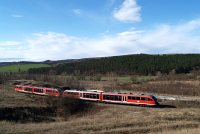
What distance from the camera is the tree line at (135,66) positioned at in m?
138

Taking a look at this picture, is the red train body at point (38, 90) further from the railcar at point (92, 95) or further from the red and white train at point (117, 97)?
the railcar at point (92, 95)

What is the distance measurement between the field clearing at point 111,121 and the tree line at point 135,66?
87.0 m

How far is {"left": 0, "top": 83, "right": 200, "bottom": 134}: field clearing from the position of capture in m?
27.8

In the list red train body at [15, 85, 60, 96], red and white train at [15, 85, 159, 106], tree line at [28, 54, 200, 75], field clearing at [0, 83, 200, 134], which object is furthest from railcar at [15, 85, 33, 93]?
tree line at [28, 54, 200, 75]

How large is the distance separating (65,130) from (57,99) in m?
23.5

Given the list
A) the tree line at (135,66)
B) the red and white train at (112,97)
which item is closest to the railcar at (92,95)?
the red and white train at (112,97)

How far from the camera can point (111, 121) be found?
3384cm

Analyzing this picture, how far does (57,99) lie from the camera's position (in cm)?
5100

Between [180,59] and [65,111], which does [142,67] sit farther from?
[65,111]

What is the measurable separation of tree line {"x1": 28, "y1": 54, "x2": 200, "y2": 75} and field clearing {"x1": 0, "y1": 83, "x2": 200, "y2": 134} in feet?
285

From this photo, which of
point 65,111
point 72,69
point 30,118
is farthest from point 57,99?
point 72,69

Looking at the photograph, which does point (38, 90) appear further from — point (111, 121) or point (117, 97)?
point (111, 121)

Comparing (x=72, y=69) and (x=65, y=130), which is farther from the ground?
(x=72, y=69)

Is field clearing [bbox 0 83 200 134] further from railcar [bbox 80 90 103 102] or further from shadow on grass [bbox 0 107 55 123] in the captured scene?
railcar [bbox 80 90 103 102]
